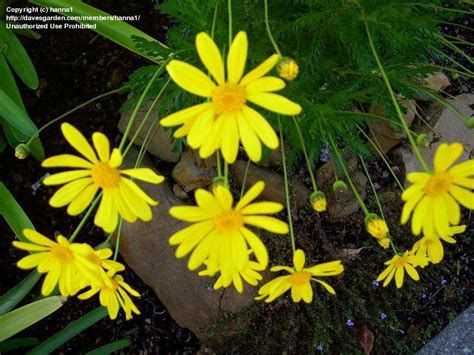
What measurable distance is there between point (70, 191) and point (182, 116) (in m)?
0.26

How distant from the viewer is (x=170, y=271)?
2074 millimetres

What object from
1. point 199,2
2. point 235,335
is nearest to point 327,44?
point 199,2

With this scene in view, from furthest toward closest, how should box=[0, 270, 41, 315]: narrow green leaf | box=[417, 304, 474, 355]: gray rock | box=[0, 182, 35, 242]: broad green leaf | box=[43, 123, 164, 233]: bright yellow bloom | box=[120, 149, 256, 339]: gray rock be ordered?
1. box=[417, 304, 474, 355]: gray rock
2. box=[120, 149, 256, 339]: gray rock
3. box=[0, 270, 41, 315]: narrow green leaf
4. box=[0, 182, 35, 242]: broad green leaf
5. box=[43, 123, 164, 233]: bright yellow bloom

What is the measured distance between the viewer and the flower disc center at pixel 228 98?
98cm

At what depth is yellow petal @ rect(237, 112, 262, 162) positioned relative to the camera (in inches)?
38.6

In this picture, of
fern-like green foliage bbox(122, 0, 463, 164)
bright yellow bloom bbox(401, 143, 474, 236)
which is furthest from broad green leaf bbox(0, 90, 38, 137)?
bright yellow bloom bbox(401, 143, 474, 236)

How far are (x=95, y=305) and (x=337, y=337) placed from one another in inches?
32.5

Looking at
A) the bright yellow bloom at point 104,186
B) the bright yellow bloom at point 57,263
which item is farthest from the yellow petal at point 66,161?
the bright yellow bloom at point 57,263

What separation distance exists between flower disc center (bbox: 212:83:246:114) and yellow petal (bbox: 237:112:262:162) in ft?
0.06

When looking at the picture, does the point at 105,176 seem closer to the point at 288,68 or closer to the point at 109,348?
the point at 288,68

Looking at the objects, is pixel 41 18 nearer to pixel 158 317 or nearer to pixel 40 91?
pixel 40 91

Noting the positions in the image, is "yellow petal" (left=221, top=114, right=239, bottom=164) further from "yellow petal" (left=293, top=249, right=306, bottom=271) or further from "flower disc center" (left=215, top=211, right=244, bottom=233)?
"yellow petal" (left=293, top=249, right=306, bottom=271)

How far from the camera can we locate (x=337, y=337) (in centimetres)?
207

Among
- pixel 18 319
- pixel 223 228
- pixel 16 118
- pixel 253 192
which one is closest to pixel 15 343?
pixel 18 319
